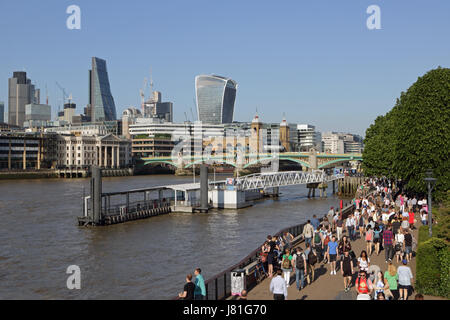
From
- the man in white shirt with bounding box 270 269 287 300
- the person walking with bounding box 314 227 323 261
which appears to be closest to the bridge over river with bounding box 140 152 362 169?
the person walking with bounding box 314 227 323 261

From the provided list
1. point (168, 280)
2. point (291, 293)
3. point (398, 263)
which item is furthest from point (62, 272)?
point (398, 263)

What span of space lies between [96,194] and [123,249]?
28.7ft

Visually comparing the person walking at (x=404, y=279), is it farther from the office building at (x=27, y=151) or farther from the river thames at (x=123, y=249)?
the office building at (x=27, y=151)

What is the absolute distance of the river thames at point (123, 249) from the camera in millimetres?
21297

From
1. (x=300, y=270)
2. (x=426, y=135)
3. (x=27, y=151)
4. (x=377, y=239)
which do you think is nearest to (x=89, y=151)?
(x=27, y=151)

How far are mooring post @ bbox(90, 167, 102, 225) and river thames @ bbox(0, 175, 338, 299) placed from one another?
1.02m

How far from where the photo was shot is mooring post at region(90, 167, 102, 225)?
36.6m

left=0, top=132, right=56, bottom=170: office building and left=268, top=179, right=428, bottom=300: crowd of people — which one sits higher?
left=0, top=132, right=56, bottom=170: office building

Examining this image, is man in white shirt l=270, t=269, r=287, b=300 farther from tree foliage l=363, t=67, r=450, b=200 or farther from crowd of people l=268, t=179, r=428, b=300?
tree foliage l=363, t=67, r=450, b=200

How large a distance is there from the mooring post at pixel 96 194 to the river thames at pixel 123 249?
40.2 inches

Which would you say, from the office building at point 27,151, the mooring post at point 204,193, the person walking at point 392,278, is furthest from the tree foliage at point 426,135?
the office building at point 27,151
